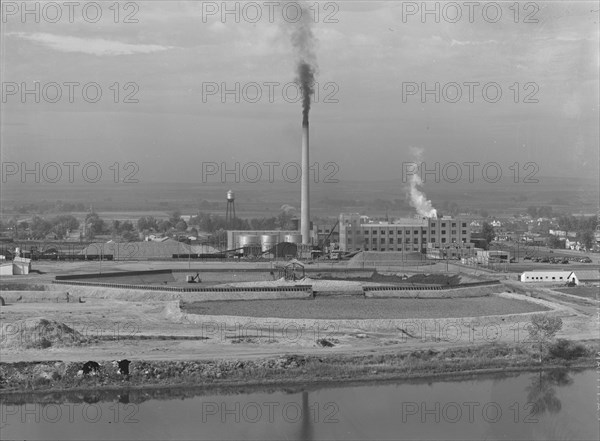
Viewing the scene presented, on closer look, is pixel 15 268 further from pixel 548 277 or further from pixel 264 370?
pixel 264 370

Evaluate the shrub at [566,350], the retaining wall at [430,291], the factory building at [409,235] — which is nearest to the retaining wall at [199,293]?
the retaining wall at [430,291]

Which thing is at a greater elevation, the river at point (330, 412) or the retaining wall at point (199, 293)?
the retaining wall at point (199, 293)

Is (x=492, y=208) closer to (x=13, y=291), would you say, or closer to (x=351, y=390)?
(x=13, y=291)

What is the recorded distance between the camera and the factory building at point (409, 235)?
162 ft

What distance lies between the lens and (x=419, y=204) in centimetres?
5641

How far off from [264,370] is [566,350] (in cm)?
638

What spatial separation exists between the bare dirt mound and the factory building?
99.8ft

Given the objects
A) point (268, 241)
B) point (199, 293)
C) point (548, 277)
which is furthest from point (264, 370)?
point (268, 241)

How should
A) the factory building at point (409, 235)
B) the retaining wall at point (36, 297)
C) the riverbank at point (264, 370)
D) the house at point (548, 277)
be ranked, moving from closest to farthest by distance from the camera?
the riverbank at point (264, 370)
the retaining wall at point (36, 297)
the house at point (548, 277)
the factory building at point (409, 235)

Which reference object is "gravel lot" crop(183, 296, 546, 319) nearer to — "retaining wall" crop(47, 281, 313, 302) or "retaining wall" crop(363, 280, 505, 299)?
"retaining wall" crop(47, 281, 313, 302)

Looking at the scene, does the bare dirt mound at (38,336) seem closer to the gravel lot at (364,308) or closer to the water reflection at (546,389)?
the gravel lot at (364,308)

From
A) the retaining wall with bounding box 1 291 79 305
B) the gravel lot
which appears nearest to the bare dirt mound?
the gravel lot

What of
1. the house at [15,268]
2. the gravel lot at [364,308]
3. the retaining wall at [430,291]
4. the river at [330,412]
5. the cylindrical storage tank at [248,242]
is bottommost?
the river at [330,412]

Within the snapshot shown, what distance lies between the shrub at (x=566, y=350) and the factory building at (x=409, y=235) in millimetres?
28211
